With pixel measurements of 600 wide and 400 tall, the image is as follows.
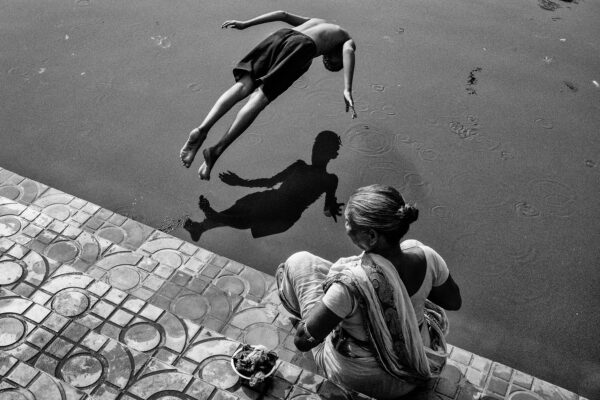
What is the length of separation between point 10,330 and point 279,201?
229cm

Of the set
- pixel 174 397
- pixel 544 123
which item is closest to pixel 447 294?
pixel 174 397

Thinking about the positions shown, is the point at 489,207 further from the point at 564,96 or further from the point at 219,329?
the point at 219,329

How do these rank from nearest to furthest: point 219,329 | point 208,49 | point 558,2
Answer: point 219,329, point 208,49, point 558,2

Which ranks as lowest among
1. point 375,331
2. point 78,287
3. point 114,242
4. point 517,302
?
point 517,302

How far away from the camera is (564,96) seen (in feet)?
20.2

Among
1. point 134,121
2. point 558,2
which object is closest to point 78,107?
point 134,121

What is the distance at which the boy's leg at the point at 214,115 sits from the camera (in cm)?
463

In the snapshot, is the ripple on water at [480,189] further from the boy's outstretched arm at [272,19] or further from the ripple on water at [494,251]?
the boy's outstretched arm at [272,19]

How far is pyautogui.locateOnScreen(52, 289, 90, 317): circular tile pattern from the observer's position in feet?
10.9

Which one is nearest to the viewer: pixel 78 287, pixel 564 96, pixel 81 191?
pixel 78 287

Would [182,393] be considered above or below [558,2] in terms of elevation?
above

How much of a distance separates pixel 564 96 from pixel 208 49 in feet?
11.9

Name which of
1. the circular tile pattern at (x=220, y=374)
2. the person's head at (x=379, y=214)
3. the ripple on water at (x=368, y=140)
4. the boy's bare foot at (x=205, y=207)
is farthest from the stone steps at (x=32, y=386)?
the ripple on water at (x=368, y=140)

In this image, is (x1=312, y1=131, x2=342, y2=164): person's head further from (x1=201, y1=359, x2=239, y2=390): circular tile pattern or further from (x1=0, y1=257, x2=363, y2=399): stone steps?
(x1=201, y1=359, x2=239, y2=390): circular tile pattern
